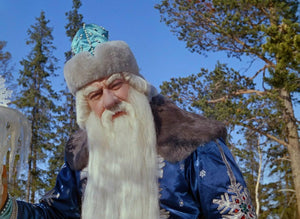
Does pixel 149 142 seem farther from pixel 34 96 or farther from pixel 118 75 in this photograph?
pixel 34 96

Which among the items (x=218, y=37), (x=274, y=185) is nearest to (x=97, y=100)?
(x=218, y=37)

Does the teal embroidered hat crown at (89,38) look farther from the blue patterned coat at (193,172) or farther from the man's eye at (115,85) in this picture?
the blue patterned coat at (193,172)

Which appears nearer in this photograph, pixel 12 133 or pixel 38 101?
pixel 12 133

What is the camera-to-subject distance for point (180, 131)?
231cm

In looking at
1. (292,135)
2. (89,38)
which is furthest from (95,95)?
(292,135)

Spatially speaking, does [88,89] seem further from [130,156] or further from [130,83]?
[130,156]

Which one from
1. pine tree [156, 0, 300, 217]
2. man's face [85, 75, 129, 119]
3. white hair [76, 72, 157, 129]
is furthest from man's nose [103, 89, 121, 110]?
pine tree [156, 0, 300, 217]

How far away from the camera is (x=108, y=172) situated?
240cm

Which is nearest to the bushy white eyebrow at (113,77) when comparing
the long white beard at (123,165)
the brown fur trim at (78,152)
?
the long white beard at (123,165)

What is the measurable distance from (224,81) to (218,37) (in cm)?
184

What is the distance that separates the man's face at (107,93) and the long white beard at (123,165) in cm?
4

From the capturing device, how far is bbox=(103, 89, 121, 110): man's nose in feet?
7.98

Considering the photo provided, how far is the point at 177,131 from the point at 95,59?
795mm

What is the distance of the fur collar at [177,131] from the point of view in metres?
2.24
